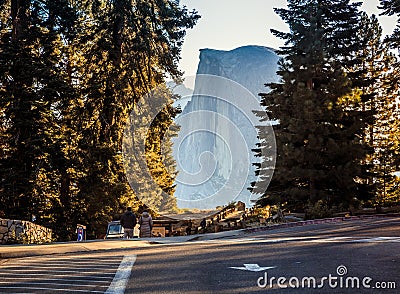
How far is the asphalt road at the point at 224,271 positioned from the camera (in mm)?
7668

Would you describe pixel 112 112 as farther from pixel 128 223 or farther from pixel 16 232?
pixel 16 232

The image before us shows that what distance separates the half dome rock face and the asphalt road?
88.0 ft

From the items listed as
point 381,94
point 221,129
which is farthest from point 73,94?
point 221,129

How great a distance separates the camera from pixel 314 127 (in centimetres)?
3184

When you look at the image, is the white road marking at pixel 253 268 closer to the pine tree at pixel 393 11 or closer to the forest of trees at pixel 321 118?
the forest of trees at pixel 321 118

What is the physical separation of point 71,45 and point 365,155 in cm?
1965

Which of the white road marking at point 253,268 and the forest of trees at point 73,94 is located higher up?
the forest of trees at point 73,94

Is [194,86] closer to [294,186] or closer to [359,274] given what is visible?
[294,186]

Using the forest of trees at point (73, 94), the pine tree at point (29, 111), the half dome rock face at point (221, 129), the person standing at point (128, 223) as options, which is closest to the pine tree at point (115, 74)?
the forest of trees at point (73, 94)

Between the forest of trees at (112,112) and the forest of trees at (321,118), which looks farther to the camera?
the forest of trees at (321,118)

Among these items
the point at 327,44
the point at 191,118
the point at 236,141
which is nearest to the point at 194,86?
the point at 191,118

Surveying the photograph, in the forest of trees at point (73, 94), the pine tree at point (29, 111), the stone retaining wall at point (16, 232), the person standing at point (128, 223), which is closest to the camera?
the stone retaining wall at point (16, 232)

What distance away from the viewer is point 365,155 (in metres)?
32.8

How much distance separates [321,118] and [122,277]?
25764 mm
